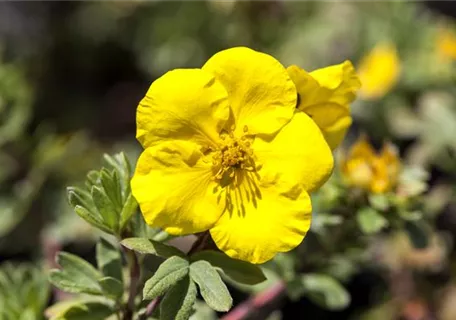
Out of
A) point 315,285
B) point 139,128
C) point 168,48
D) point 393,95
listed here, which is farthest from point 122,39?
point 139,128

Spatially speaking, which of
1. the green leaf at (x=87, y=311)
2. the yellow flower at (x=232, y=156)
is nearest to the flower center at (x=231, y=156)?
the yellow flower at (x=232, y=156)

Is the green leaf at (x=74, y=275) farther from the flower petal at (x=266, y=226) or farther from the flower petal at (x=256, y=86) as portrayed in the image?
the flower petal at (x=256, y=86)

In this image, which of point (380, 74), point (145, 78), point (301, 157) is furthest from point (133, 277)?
point (145, 78)

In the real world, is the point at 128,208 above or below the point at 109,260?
above

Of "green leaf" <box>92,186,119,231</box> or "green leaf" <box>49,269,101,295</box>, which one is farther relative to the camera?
"green leaf" <box>49,269,101,295</box>

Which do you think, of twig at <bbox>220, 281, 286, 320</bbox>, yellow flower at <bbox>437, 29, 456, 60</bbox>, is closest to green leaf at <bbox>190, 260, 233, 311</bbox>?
twig at <bbox>220, 281, 286, 320</bbox>

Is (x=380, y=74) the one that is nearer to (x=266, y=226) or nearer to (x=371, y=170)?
(x=371, y=170)

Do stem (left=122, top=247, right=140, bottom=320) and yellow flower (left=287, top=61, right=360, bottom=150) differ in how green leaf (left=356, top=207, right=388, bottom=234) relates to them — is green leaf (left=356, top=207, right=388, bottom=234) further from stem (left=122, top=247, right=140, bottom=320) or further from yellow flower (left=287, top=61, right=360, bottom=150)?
stem (left=122, top=247, right=140, bottom=320)
